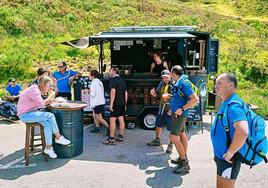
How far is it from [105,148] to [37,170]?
1.78 meters

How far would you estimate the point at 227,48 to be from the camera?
1024 inches

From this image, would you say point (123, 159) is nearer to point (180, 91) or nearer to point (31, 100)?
point (180, 91)

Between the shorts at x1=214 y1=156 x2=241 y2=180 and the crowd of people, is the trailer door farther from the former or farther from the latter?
the shorts at x1=214 y1=156 x2=241 y2=180

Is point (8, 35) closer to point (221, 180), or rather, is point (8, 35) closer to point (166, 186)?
point (166, 186)

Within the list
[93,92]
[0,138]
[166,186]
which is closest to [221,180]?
[166,186]

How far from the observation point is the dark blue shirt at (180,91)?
6.04m

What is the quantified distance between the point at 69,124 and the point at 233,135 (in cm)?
383

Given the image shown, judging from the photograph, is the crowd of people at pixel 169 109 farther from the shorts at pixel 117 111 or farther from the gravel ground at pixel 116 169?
the gravel ground at pixel 116 169

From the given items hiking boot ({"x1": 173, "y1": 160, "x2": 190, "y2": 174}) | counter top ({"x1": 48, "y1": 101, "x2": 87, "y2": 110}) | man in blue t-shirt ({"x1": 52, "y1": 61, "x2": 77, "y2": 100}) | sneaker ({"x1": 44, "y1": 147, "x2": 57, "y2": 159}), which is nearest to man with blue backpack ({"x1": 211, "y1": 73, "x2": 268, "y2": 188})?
hiking boot ({"x1": 173, "y1": 160, "x2": 190, "y2": 174})

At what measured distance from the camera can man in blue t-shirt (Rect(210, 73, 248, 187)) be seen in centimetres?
361

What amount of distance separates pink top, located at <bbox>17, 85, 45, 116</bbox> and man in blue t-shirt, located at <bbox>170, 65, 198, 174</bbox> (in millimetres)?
→ 2378

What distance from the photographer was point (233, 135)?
12.1ft

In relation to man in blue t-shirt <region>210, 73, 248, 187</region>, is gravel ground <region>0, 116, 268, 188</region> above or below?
below

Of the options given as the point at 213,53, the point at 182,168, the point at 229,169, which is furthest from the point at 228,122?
the point at 213,53
